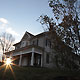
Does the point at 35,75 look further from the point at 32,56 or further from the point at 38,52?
the point at 38,52

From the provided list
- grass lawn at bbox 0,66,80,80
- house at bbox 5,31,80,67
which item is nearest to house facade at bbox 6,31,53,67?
house at bbox 5,31,80,67

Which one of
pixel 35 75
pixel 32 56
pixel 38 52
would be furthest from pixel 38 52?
pixel 35 75

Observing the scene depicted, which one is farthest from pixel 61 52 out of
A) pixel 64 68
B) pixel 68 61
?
pixel 64 68

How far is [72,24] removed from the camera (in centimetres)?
1035

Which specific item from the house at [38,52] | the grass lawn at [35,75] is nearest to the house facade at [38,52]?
the house at [38,52]

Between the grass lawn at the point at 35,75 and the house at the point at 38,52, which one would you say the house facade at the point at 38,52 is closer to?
the house at the point at 38,52

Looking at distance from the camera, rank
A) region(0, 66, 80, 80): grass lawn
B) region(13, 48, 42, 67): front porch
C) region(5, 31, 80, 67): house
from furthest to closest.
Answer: region(5, 31, 80, 67): house < region(13, 48, 42, 67): front porch < region(0, 66, 80, 80): grass lawn

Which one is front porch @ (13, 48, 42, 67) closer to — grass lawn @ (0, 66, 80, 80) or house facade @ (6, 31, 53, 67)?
house facade @ (6, 31, 53, 67)

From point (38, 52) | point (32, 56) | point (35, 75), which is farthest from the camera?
point (38, 52)

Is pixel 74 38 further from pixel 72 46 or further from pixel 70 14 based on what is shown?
pixel 70 14

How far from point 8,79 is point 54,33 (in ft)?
21.1

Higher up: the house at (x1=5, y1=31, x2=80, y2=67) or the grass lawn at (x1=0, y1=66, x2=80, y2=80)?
the house at (x1=5, y1=31, x2=80, y2=67)

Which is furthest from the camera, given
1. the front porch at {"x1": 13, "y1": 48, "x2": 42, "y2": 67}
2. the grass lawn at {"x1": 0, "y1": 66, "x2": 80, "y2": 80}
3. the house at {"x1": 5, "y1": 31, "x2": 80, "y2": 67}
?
the house at {"x1": 5, "y1": 31, "x2": 80, "y2": 67}

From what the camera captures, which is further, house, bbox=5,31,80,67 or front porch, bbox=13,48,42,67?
house, bbox=5,31,80,67
